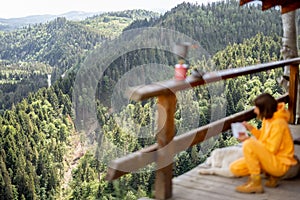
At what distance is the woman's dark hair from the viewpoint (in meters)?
2.85

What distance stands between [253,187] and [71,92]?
133 feet

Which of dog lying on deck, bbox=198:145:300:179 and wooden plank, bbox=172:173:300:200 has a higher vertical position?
dog lying on deck, bbox=198:145:300:179

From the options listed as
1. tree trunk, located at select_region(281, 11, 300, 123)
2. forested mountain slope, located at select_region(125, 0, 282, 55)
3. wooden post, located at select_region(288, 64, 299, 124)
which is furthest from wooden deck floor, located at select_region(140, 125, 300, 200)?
forested mountain slope, located at select_region(125, 0, 282, 55)

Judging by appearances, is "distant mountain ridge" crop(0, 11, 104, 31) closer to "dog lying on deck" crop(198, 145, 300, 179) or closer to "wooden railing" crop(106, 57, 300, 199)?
"dog lying on deck" crop(198, 145, 300, 179)

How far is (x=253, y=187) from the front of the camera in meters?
2.77

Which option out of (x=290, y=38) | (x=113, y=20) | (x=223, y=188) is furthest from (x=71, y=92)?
(x=223, y=188)

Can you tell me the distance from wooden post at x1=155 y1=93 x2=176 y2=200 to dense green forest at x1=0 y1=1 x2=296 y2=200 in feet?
57.6

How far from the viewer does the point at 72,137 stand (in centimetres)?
4612

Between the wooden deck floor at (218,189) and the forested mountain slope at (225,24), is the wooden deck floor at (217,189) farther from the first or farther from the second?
the forested mountain slope at (225,24)

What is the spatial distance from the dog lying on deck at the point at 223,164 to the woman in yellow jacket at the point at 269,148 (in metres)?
0.12

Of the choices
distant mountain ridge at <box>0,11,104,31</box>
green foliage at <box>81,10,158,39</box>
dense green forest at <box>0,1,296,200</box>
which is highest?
distant mountain ridge at <box>0,11,104,31</box>

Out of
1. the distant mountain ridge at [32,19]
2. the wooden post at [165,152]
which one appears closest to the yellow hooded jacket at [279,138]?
the wooden post at [165,152]

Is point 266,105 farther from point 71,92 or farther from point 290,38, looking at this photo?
point 71,92

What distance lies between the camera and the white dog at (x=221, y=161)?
306cm
